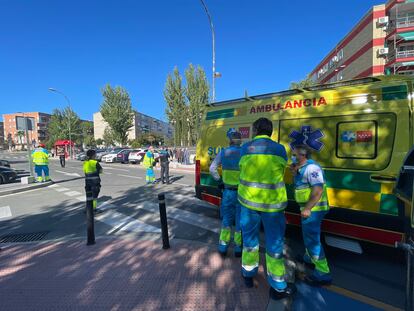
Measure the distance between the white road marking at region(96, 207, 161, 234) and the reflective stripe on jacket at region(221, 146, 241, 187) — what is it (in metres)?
2.26

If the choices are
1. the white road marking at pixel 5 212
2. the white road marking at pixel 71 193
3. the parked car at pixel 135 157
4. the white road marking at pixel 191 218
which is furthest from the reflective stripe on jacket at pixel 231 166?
the parked car at pixel 135 157

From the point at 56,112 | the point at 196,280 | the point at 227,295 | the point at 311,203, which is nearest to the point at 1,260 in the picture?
the point at 196,280

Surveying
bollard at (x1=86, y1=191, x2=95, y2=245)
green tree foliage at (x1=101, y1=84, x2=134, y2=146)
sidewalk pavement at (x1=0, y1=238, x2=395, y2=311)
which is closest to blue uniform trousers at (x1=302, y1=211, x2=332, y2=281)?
sidewalk pavement at (x1=0, y1=238, x2=395, y2=311)

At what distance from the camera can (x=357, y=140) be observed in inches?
154

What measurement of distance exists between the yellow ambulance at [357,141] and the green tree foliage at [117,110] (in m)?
53.4

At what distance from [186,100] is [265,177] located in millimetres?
44676

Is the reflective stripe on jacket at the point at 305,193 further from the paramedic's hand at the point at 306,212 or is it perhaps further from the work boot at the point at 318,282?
the work boot at the point at 318,282

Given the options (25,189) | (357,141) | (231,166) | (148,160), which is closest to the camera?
(357,141)

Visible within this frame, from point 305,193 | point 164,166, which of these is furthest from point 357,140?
point 164,166

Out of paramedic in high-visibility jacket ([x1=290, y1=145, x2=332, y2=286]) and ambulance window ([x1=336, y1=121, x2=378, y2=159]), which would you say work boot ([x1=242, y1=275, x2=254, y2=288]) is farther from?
ambulance window ([x1=336, y1=121, x2=378, y2=159])

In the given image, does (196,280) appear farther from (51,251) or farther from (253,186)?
(51,251)

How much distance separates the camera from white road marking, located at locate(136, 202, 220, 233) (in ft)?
19.7

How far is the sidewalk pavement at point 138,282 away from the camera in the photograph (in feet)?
10.2

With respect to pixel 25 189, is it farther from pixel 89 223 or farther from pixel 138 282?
pixel 138 282
